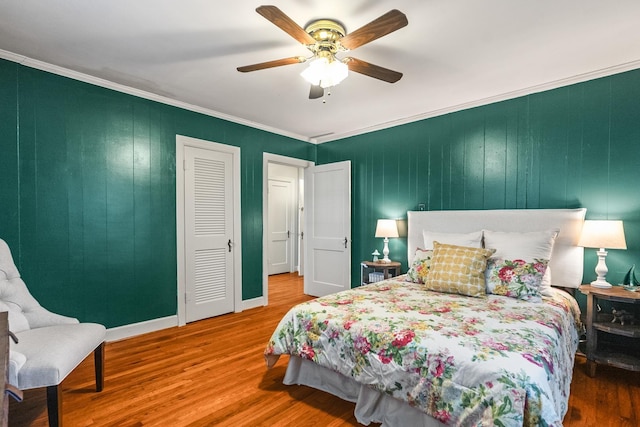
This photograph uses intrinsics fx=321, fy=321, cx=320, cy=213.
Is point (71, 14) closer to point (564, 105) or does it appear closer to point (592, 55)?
point (592, 55)

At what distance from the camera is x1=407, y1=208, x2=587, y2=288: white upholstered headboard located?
2.90m

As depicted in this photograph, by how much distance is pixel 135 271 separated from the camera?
3371 millimetres

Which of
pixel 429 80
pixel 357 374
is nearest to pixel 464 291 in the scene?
pixel 357 374

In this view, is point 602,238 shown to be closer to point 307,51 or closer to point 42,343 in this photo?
point 307,51

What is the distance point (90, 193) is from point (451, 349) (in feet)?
10.9

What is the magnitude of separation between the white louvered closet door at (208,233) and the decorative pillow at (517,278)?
299cm

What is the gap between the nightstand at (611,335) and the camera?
2379 mm

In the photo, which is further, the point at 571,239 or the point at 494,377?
the point at 571,239

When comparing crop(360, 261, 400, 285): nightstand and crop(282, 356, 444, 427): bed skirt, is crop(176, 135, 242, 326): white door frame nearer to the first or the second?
crop(360, 261, 400, 285): nightstand

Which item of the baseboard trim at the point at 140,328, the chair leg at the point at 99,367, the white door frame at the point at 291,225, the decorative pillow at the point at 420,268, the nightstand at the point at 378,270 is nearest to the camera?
the chair leg at the point at 99,367

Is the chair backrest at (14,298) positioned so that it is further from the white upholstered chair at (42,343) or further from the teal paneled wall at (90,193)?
the teal paneled wall at (90,193)

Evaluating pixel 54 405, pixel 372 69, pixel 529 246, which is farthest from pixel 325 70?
pixel 54 405

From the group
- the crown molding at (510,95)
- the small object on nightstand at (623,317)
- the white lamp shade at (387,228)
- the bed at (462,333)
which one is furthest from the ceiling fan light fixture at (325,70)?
the small object on nightstand at (623,317)

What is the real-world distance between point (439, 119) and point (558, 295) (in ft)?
7.42
